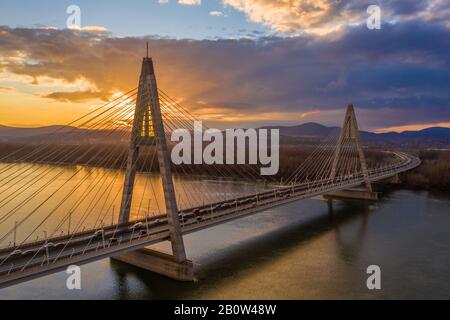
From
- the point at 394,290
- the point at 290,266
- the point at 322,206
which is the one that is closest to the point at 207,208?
the point at 290,266

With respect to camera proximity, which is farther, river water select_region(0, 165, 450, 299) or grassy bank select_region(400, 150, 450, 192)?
grassy bank select_region(400, 150, 450, 192)

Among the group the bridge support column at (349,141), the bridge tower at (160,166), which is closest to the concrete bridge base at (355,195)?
the bridge support column at (349,141)

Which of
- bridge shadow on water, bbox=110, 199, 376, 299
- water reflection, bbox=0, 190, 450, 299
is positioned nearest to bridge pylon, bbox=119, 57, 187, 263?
bridge shadow on water, bbox=110, 199, 376, 299

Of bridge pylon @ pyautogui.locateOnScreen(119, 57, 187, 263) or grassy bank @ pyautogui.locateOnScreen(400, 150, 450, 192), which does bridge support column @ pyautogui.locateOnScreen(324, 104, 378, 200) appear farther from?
bridge pylon @ pyautogui.locateOnScreen(119, 57, 187, 263)

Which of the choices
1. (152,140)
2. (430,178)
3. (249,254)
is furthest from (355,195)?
(152,140)

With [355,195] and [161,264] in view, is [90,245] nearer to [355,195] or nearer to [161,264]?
[161,264]

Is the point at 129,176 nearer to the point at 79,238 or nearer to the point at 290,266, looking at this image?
the point at 79,238

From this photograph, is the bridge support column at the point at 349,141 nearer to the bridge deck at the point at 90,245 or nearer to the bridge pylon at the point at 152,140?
the bridge deck at the point at 90,245
